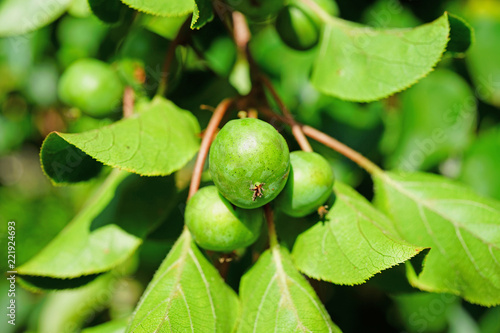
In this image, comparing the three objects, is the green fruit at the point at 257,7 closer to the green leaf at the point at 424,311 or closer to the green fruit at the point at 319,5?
the green fruit at the point at 319,5

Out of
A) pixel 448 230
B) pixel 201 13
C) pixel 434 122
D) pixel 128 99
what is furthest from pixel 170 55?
pixel 434 122

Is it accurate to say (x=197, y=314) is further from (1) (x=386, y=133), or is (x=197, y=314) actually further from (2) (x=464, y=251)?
(1) (x=386, y=133)

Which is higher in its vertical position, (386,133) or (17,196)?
(386,133)

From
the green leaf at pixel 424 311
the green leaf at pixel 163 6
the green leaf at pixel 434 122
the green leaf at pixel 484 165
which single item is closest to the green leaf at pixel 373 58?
the green leaf at pixel 163 6

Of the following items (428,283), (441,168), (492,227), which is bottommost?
(441,168)

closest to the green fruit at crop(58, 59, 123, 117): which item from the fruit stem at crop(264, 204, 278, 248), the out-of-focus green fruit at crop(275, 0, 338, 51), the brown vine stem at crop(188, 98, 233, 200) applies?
the brown vine stem at crop(188, 98, 233, 200)

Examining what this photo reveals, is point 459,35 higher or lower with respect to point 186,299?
higher

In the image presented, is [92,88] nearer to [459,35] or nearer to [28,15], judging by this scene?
[28,15]

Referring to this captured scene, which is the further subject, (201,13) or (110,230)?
(110,230)

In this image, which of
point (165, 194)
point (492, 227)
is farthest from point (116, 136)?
point (492, 227)
